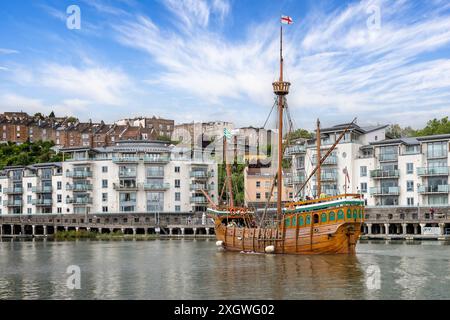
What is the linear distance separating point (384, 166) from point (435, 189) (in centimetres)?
964

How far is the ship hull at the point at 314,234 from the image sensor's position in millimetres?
65875

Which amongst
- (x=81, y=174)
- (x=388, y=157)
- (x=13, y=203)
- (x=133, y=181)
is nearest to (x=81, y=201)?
(x=81, y=174)

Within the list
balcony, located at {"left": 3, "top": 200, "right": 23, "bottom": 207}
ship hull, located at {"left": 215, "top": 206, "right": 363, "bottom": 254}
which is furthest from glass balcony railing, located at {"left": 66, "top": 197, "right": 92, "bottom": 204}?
ship hull, located at {"left": 215, "top": 206, "right": 363, "bottom": 254}

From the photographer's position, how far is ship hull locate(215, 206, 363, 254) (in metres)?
65.9

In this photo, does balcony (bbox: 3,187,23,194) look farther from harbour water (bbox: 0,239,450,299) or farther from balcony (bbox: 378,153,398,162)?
balcony (bbox: 378,153,398,162)

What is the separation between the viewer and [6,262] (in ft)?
224

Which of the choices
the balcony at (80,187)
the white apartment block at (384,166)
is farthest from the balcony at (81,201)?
the white apartment block at (384,166)

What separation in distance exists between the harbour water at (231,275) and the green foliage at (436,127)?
→ 70498 millimetres

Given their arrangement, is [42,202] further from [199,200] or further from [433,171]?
[433,171]

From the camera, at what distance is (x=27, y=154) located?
173625 mm

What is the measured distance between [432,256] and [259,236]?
18372 millimetres

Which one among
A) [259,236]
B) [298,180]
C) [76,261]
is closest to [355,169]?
[298,180]

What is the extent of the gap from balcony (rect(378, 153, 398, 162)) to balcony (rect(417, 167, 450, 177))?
4958mm

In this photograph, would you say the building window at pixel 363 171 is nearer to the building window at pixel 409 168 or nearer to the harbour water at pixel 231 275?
the building window at pixel 409 168
